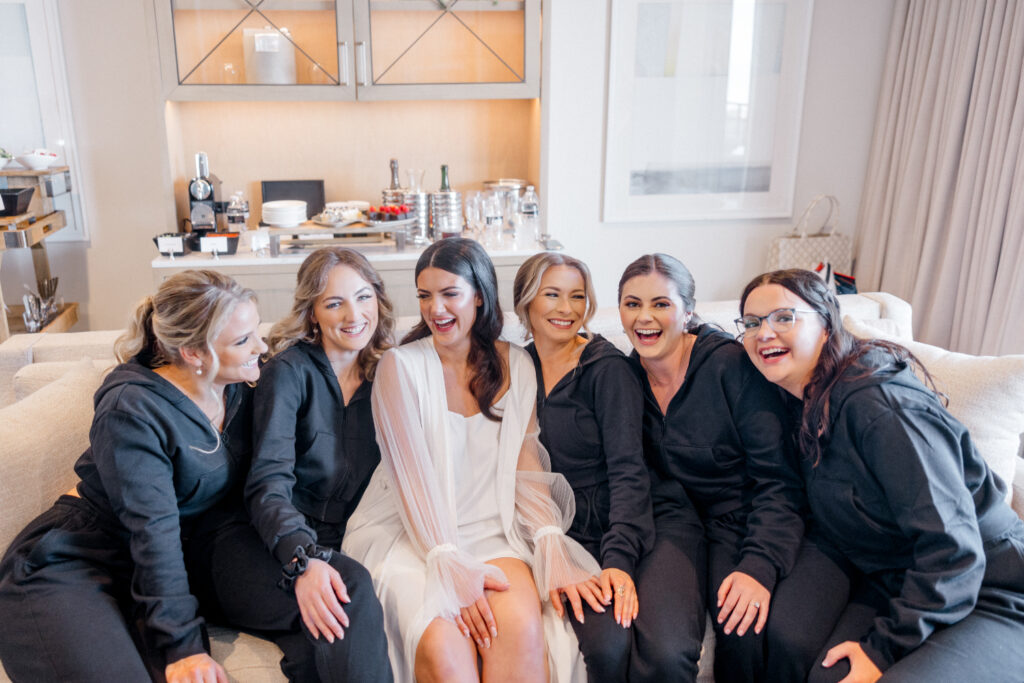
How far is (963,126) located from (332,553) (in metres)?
3.07

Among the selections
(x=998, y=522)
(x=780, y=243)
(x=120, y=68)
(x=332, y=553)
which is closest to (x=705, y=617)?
(x=998, y=522)

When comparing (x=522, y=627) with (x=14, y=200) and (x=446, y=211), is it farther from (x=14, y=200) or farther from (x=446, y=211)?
(x=14, y=200)

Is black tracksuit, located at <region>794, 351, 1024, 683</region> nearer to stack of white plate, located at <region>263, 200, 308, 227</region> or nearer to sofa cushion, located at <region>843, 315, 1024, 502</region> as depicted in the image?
sofa cushion, located at <region>843, 315, 1024, 502</region>

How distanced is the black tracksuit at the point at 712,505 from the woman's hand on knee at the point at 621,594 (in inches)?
0.9

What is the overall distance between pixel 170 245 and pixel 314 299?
141 centimetres

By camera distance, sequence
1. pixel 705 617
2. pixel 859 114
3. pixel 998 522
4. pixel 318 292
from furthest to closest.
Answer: pixel 859 114 → pixel 318 292 → pixel 705 617 → pixel 998 522

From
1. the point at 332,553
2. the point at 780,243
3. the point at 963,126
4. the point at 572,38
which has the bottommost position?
the point at 332,553

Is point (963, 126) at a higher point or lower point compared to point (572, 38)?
lower

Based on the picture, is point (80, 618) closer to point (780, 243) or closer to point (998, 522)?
point (998, 522)

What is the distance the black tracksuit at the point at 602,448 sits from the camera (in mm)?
1808

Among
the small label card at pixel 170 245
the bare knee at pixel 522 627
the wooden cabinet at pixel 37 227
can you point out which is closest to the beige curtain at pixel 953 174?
the bare knee at pixel 522 627

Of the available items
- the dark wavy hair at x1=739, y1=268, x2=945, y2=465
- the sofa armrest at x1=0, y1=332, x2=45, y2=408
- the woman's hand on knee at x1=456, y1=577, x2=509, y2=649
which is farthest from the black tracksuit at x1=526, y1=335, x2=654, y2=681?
the sofa armrest at x1=0, y1=332, x2=45, y2=408

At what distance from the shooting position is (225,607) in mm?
1682

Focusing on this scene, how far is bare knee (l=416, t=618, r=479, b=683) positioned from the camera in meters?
1.56
